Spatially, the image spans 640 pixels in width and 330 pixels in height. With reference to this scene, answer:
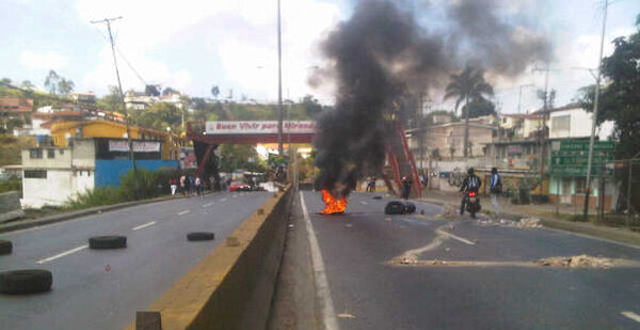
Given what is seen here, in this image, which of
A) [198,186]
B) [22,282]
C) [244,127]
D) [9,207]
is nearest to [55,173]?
[198,186]

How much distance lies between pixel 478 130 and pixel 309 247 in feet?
173

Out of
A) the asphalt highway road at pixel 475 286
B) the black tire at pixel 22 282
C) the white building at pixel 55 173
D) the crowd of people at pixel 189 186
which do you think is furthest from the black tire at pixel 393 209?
the crowd of people at pixel 189 186

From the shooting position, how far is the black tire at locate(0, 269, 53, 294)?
707cm

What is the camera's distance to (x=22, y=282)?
23.3 feet

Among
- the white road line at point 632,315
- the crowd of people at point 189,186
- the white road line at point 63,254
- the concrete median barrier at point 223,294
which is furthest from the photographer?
the crowd of people at point 189,186

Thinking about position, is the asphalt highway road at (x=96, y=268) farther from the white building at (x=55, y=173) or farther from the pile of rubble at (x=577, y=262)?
the white building at (x=55, y=173)

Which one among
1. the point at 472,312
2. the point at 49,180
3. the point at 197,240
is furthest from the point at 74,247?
the point at 49,180

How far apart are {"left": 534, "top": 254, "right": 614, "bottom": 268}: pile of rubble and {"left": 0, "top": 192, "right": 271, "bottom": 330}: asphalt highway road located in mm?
6335

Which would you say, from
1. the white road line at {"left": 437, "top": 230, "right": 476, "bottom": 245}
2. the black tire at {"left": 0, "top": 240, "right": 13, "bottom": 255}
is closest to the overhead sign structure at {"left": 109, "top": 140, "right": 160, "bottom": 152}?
the black tire at {"left": 0, "top": 240, "right": 13, "bottom": 255}

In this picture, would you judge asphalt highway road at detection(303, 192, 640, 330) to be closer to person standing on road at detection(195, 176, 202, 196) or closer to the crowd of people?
person standing on road at detection(195, 176, 202, 196)

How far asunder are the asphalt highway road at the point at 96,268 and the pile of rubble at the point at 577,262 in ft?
20.8

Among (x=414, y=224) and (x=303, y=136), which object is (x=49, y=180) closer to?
(x=303, y=136)

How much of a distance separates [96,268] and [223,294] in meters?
6.72

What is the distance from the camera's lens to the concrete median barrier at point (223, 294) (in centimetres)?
281
